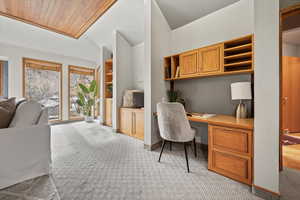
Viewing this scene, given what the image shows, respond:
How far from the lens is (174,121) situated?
1.83m

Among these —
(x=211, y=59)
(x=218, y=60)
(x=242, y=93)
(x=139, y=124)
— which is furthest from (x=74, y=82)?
(x=242, y=93)

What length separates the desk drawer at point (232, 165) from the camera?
56.9 inches

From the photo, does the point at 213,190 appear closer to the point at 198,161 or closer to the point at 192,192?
the point at 192,192

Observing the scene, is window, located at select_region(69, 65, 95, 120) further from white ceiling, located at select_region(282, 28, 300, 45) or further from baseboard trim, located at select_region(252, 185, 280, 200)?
white ceiling, located at select_region(282, 28, 300, 45)

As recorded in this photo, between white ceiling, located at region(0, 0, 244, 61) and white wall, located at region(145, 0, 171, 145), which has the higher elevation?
white ceiling, located at region(0, 0, 244, 61)

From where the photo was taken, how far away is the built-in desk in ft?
4.68

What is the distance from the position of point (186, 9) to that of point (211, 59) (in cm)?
121

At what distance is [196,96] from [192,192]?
175 centimetres

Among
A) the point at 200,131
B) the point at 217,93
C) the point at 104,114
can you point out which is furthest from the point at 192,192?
the point at 104,114

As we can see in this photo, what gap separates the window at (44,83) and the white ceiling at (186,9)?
444 centimetres

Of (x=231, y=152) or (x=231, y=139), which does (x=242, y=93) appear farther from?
(x=231, y=152)

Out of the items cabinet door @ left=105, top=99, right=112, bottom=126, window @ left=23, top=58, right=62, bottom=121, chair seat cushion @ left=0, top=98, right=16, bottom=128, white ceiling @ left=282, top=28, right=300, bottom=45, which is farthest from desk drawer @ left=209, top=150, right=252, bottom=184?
window @ left=23, top=58, right=62, bottom=121

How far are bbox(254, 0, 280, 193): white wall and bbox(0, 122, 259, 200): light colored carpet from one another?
12.0 inches

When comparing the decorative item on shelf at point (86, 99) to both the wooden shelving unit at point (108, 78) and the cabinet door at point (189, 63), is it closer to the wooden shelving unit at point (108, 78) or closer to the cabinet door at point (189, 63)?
the wooden shelving unit at point (108, 78)
